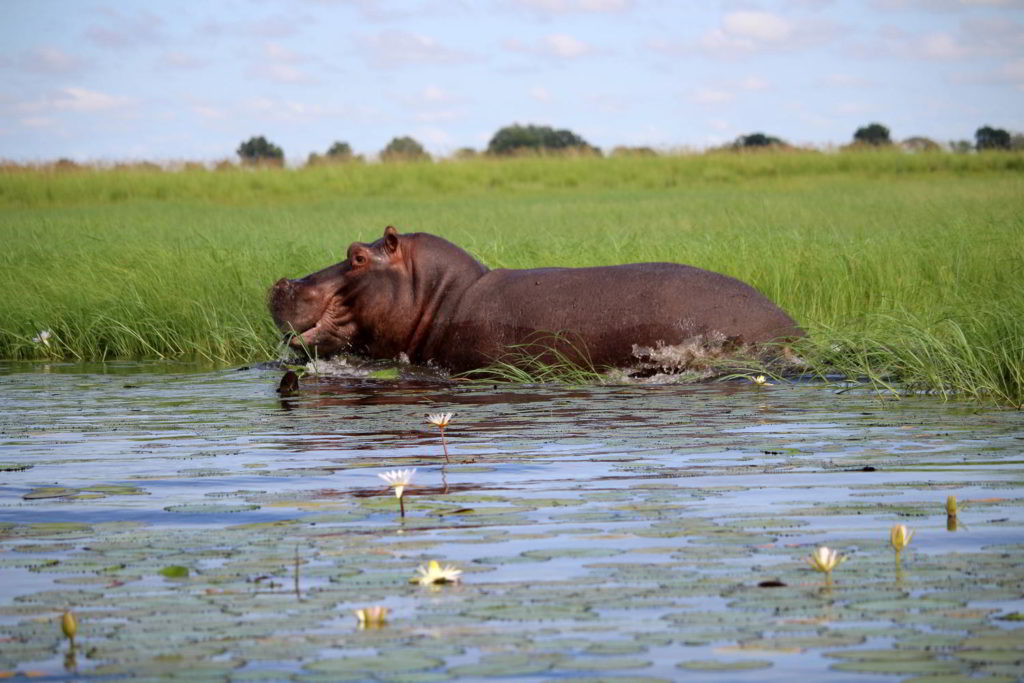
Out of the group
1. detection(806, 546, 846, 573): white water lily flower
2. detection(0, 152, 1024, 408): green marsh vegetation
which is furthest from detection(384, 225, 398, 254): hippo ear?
detection(806, 546, 846, 573): white water lily flower

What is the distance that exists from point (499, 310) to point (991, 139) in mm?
39778

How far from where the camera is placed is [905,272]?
10156 millimetres

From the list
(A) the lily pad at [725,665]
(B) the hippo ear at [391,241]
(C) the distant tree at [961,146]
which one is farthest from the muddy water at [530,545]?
(C) the distant tree at [961,146]

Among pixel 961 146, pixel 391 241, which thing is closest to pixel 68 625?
pixel 391 241

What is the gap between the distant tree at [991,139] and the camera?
1483 inches

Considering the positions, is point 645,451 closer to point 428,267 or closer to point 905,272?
point 428,267

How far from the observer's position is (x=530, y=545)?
3365 mm

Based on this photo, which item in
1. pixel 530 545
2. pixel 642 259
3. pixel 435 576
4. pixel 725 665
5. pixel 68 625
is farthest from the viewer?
pixel 642 259

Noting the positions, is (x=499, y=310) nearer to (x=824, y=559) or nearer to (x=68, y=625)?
(x=824, y=559)

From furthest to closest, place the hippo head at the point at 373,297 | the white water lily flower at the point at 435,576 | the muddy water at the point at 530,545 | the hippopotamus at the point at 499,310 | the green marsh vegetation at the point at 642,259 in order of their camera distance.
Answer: the hippo head at the point at 373,297
the hippopotamus at the point at 499,310
the green marsh vegetation at the point at 642,259
the white water lily flower at the point at 435,576
the muddy water at the point at 530,545

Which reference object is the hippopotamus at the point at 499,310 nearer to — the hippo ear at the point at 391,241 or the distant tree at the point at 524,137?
the hippo ear at the point at 391,241

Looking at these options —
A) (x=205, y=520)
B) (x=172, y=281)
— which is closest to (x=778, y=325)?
(x=205, y=520)

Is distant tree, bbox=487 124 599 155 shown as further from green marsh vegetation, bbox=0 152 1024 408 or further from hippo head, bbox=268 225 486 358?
hippo head, bbox=268 225 486 358

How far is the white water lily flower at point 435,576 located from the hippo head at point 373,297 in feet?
16.1
